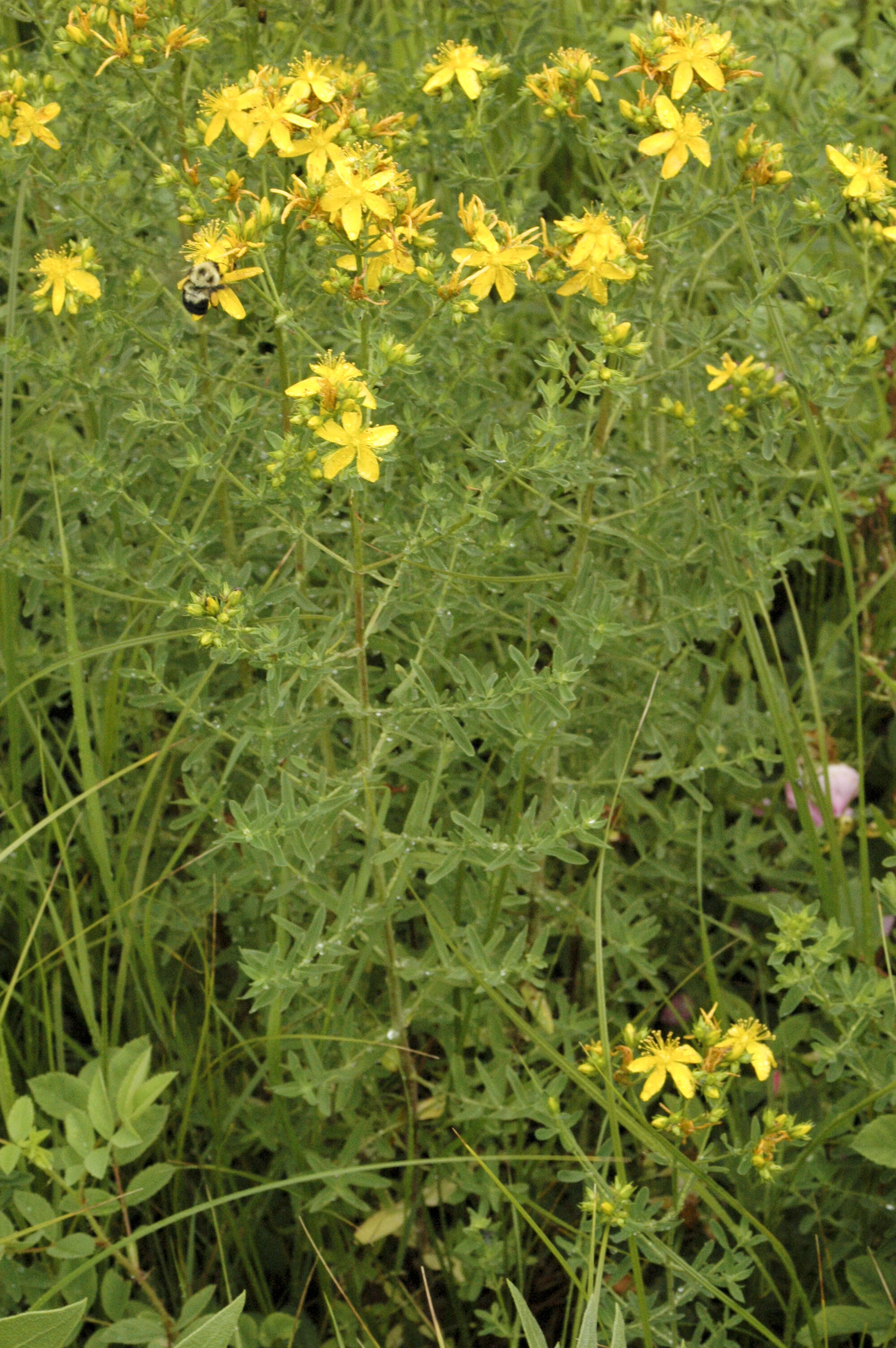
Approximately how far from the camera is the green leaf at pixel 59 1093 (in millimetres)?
2055

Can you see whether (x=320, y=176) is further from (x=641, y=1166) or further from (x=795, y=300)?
(x=795, y=300)

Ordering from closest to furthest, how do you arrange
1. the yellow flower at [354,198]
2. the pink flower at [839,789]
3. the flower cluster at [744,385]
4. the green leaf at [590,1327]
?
the green leaf at [590,1327], the yellow flower at [354,198], the flower cluster at [744,385], the pink flower at [839,789]

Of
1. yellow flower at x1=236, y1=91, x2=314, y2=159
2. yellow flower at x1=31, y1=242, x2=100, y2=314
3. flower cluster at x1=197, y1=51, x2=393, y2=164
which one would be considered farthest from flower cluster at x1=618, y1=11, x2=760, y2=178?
yellow flower at x1=31, y1=242, x2=100, y2=314

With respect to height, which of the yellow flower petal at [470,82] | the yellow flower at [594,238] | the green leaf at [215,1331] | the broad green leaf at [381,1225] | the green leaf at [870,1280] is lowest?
the broad green leaf at [381,1225]

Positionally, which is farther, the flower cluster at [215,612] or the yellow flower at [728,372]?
the yellow flower at [728,372]

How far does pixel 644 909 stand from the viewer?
A: 253cm

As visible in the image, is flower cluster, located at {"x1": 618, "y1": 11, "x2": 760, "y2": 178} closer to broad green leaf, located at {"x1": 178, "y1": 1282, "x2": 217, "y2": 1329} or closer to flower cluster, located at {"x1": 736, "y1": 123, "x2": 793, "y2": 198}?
flower cluster, located at {"x1": 736, "y1": 123, "x2": 793, "y2": 198}

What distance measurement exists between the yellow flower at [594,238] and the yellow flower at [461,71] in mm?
317

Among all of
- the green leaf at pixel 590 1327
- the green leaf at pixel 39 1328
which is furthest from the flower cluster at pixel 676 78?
the green leaf at pixel 39 1328

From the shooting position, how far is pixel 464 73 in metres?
2.06

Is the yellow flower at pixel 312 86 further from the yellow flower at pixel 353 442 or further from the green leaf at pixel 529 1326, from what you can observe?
the green leaf at pixel 529 1326

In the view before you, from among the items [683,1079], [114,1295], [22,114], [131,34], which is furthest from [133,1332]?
[131,34]

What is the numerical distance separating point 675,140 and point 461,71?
0.42 m

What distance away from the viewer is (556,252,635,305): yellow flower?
1.87m
